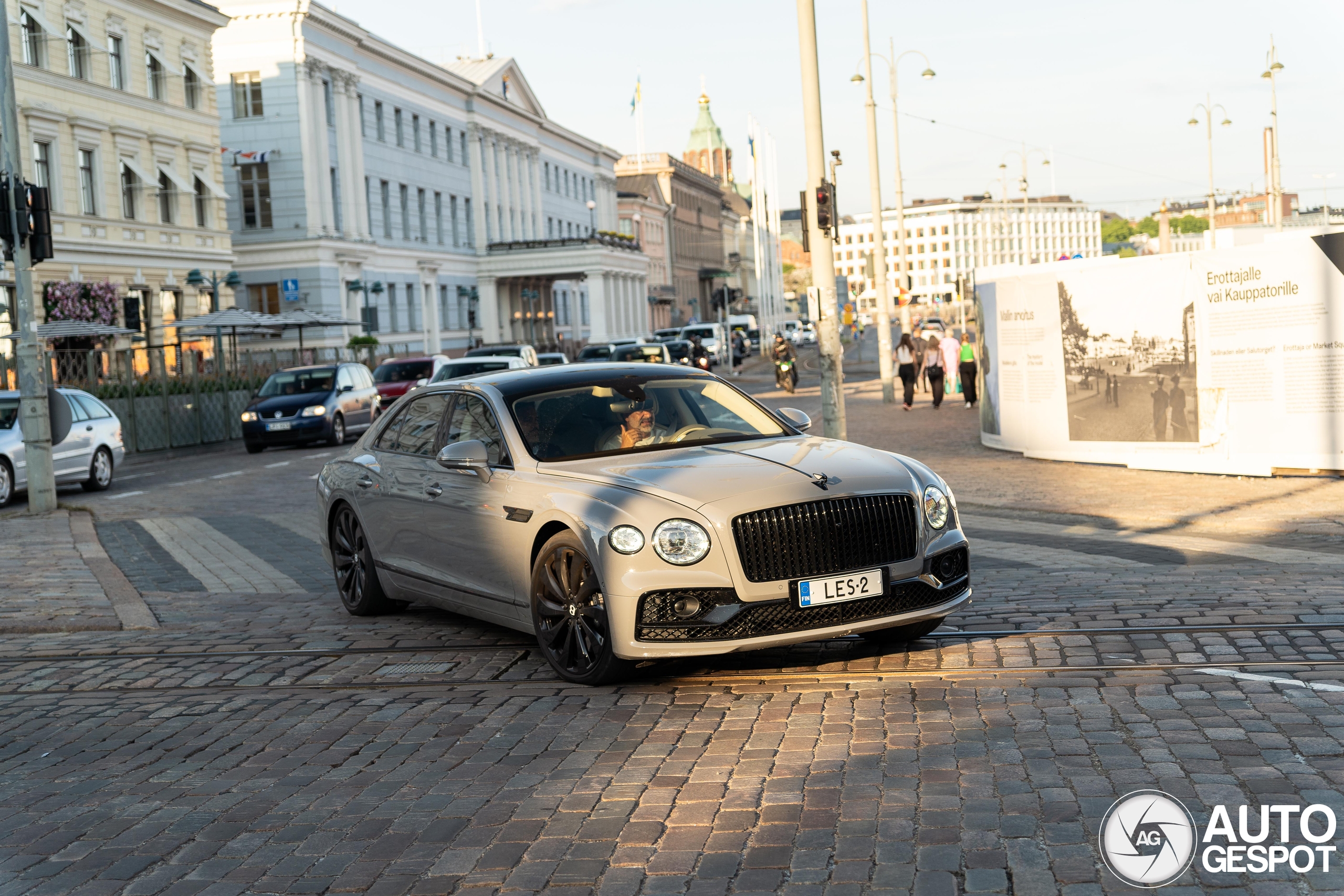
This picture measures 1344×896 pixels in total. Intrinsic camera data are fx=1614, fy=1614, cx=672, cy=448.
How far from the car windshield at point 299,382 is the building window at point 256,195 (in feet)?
118

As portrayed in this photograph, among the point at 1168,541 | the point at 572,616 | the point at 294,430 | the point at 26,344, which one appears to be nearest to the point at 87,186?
the point at 294,430

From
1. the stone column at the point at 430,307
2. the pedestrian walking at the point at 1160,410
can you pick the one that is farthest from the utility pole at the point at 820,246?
the stone column at the point at 430,307

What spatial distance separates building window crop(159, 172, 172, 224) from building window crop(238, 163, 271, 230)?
46.0ft

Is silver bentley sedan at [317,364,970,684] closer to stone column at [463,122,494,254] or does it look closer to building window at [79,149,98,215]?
building window at [79,149,98,215]

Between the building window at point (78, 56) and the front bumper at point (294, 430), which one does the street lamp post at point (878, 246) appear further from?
the building window at point (78, 56)

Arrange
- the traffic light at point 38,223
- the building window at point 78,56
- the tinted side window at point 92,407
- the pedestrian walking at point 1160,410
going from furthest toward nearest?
the building window at point 78,56, the tinted side window at point 92,407, the traffic light at point 38,223, the pedestrian walking at point 1160,410

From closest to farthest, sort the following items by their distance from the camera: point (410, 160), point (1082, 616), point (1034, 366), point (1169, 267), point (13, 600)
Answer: point (1082, 616)
point (13, 600)
point (1169, 267)
point (1034, 366)
point (410, 160)

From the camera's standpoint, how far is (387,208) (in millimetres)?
76875

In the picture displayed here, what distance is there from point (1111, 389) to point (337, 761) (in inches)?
539

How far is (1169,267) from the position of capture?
17172 millimetres

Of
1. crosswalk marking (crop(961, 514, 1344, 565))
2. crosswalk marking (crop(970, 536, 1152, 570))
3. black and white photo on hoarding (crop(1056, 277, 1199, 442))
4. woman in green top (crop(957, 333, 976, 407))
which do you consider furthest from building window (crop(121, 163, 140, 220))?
crosswalk marking (crop(970, 536, 1152, 570))

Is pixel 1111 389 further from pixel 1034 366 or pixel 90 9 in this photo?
pixel 90 9

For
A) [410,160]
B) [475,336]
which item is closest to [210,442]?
[410,160]

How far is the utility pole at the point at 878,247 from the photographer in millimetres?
38281
